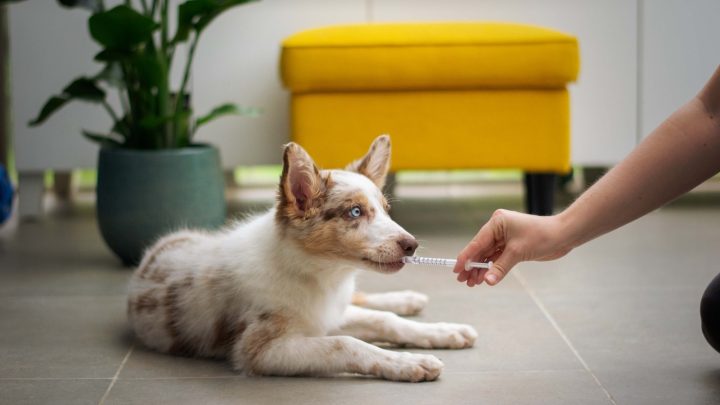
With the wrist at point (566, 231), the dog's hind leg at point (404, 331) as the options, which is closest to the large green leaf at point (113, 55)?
the dog's hind leg at point (404, 331)

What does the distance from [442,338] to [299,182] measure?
52cm

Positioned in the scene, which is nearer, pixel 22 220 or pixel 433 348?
pixel 433 348

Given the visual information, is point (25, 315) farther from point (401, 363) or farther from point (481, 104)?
point (481, 104)

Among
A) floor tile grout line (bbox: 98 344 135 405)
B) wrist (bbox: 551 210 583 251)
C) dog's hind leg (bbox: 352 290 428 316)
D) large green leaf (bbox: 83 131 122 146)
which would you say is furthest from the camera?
large green leaf (bbox: 83 131 122 146)

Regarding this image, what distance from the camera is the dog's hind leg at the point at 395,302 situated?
8.33ft

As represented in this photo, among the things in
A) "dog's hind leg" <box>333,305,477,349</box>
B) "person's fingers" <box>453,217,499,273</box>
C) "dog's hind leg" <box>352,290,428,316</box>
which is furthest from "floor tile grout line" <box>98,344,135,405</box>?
"person's fingers" <box>453,217,499,273</box>

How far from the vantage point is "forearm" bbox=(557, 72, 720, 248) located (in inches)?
61.7

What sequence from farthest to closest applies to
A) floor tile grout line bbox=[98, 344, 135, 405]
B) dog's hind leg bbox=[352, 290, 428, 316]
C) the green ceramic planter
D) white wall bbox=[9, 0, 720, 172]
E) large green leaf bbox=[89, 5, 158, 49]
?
1. white wall bbox=[9, 0, 720, 172]
2. the green ceramic planter
3. large green leaf bbox=[89, 5, 158, 49]
4. dog's hind leg bbox=[352, 290, 428, 316]
5. floor tile grout line bbox=[98, 344, 135, 405]

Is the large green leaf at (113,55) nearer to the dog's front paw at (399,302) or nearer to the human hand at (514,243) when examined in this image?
the dog's front paw at (399,302)

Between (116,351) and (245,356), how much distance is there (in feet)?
1.32

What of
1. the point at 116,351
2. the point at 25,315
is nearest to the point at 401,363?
the point at 116,351

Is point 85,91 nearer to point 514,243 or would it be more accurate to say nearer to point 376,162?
point 376,162

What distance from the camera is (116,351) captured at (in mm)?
2268

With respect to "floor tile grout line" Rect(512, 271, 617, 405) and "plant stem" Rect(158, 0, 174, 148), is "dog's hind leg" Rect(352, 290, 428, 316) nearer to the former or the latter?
"floor tile grout line" Rect(512, 271, 617, 405)
